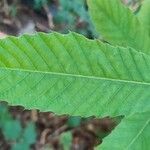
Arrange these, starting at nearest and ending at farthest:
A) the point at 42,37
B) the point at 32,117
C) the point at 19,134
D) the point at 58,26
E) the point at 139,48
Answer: the point at 42,37
the point at 139,48
the point at 19,134
the point at 32,117
the point at 58,26

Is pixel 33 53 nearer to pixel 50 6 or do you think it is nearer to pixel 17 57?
pixel 17 57

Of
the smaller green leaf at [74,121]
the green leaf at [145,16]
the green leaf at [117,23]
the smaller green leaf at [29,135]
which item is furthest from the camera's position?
the smaller green leaf at [74,121]

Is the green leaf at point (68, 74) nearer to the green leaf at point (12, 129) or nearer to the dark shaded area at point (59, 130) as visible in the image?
the green leaf at point (12, 129)

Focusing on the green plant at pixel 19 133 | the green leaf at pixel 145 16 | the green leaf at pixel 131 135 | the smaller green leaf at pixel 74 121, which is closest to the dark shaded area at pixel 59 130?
the smaller green leaf at pixel 74 121

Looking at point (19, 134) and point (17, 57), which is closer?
point (17, 57)

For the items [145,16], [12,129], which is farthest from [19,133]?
[145,16]

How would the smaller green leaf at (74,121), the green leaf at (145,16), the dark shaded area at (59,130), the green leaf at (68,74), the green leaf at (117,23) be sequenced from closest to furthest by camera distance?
the green leaf at (68,74) → the green leaf at (117,23) → the green leaf at (145,16) → the smaller green leaf at (74,121) → the dark shaded area at (59,130)

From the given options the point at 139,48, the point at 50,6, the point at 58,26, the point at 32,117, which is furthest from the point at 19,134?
the point at 139,48
